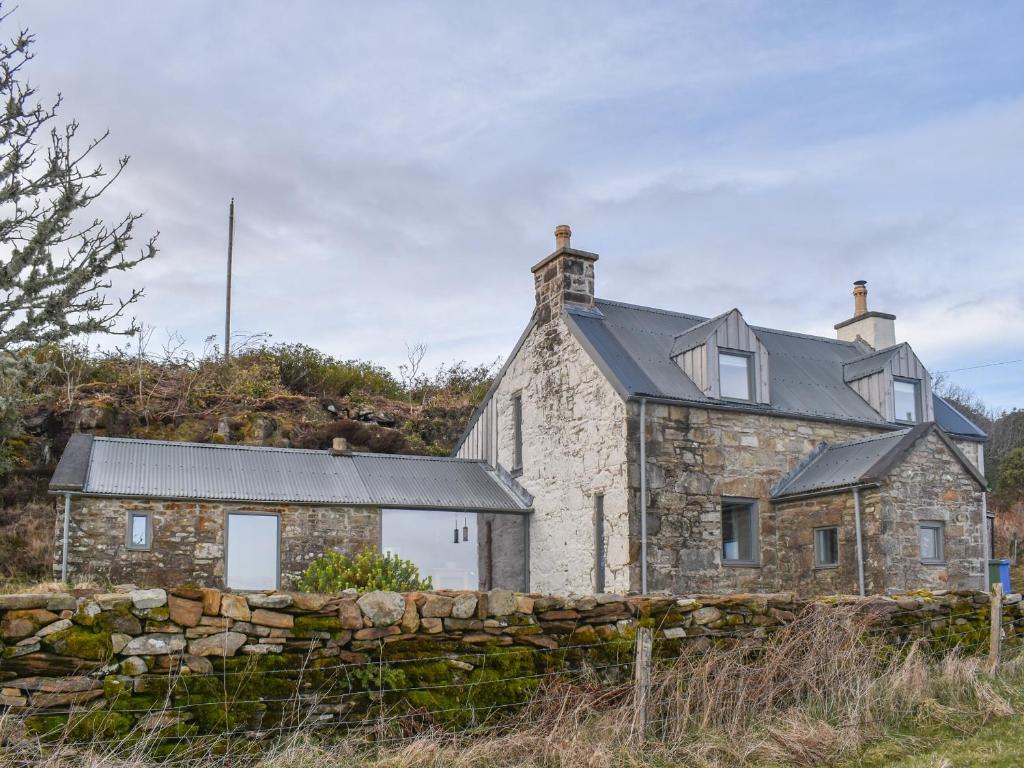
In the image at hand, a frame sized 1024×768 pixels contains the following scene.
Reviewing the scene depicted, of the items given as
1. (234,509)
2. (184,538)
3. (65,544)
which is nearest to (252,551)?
(234,509)

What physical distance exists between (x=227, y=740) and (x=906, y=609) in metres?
7.36

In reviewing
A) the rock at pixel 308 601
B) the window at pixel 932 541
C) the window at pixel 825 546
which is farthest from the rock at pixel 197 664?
the window at pixel 932 541

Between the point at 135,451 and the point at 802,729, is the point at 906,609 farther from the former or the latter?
the point at 135,451

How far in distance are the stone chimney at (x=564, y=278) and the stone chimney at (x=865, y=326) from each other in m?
8.52

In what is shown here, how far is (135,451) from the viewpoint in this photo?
1934 cm

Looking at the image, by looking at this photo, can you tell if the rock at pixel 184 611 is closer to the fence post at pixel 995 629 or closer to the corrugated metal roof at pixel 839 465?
the fence post at pixel 995 629

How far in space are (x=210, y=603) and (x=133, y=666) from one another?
0.70m

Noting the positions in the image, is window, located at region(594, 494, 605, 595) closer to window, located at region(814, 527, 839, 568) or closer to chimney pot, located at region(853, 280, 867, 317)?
window, located at region(814, 527, 839, 568)

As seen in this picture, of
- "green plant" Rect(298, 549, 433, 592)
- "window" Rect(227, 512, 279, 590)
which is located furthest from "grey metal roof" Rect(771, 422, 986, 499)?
"window" Rect(227, 512, 279, 590)

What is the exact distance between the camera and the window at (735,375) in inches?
768

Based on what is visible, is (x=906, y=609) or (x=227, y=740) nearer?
(x=227, y=740)

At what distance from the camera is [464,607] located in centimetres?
870

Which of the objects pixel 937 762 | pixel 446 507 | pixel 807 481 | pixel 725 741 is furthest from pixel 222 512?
pixel 937 762

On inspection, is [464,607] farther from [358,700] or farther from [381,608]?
[358,700]
